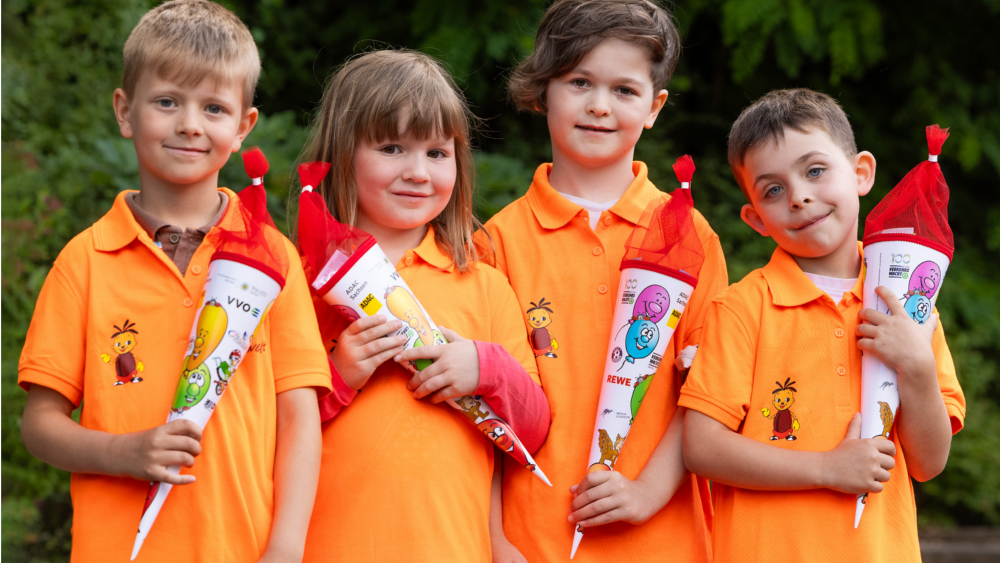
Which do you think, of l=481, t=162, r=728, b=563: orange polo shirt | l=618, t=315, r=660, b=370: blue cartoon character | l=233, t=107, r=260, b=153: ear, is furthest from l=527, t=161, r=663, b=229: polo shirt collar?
l=233, t=107, r=260, b=153: ear

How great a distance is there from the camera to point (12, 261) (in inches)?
182

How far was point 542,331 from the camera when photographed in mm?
2703

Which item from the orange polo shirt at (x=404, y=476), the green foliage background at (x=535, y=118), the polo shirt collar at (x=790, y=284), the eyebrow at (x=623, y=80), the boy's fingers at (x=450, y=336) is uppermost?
the green foliage background at (x=535, y=118)

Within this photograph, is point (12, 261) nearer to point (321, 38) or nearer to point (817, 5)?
point (321, 38)

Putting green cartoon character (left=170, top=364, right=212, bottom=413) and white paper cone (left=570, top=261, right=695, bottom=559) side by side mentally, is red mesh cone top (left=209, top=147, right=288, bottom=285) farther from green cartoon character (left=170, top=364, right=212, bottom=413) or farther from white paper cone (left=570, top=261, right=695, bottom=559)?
white paper cone (left=570, top=261, right=695, bottom=559)

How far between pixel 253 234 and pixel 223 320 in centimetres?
24

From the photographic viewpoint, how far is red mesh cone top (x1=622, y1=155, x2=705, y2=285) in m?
2.51

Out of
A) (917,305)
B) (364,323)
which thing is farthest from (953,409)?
(364,323)

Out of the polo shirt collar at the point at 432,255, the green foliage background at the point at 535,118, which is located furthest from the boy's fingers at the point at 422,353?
the green foliage background at the point at 535,118

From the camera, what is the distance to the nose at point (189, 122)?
2307 mm

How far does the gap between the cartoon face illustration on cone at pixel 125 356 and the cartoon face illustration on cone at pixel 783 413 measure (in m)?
1.64

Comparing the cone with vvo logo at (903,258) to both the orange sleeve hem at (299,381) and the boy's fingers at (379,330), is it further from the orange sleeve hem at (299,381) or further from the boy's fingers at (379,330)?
the orange sleeve hem at (299,381)

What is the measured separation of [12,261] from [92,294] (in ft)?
9.38

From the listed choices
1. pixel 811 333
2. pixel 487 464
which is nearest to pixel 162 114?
pixel 487 464
